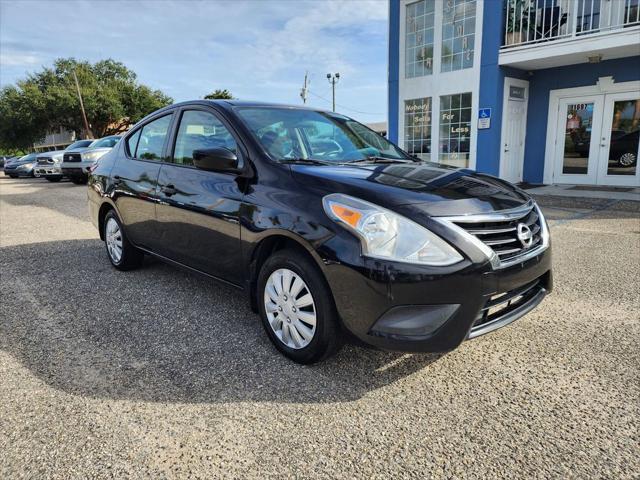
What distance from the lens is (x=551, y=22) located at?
11367 mm

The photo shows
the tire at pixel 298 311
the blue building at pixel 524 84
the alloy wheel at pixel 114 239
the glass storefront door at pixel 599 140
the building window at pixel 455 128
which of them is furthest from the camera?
the building window at pixel 455 128

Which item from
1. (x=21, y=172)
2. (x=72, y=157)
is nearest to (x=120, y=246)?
(x=72, y=157)

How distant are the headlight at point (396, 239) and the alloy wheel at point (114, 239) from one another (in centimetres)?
333

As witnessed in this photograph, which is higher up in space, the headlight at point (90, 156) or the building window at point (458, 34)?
the building window at point (458, 34)

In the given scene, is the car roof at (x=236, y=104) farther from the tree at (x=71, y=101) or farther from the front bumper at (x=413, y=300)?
the tree at (x=71, y=101)

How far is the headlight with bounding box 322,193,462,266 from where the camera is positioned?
2.42 metres

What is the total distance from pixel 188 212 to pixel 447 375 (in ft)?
7.24

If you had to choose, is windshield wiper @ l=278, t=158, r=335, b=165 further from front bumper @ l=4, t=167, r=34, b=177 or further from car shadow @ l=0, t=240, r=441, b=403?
front bumper @ l=4, t=167, r=34, b=177

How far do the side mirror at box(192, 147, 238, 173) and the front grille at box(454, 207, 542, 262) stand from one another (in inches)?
60.1

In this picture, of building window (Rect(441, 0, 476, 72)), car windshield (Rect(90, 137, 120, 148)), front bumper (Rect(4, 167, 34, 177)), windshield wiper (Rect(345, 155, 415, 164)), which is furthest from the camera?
front bumper (Rect(4, 167, 34, 177))

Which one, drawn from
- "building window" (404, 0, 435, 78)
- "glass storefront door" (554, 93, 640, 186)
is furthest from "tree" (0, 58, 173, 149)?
"glass storefront door" (554, 93, 640, 186)

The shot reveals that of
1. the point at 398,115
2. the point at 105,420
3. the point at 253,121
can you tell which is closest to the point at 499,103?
the point at 398,115

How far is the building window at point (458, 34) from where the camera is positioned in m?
12.4

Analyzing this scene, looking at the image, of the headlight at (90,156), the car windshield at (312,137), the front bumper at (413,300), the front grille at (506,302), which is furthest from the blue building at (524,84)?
the front bumper at (413,300)
